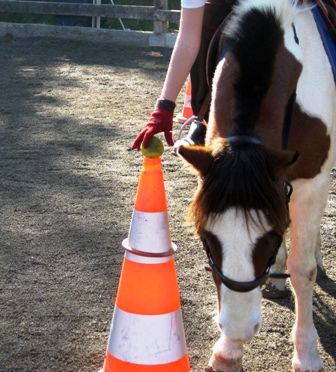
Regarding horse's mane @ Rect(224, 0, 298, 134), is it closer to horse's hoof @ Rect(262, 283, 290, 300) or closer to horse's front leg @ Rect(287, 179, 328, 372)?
horse's front leg @ Rect(287, 179, 328, 372)

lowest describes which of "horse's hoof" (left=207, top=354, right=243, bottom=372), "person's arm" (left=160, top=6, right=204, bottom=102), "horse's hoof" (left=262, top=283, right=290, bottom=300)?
"horse's hoof" (left=262, top=283, right=290, bottom=300)

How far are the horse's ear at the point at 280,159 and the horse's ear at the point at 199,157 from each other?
0.21 m

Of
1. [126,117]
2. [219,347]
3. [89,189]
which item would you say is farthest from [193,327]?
[126,117]

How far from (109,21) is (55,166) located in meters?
8.73

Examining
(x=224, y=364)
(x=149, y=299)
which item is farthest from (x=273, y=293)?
(x=149, y=299)

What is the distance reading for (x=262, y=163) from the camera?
8.79ft

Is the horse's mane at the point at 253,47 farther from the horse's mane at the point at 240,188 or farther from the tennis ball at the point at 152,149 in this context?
the tennis ball at the point at 152,149

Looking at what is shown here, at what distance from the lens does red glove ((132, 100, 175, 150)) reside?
10.3ft

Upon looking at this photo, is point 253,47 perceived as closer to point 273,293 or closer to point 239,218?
point 239,218

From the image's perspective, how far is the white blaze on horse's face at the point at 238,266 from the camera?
2648mm

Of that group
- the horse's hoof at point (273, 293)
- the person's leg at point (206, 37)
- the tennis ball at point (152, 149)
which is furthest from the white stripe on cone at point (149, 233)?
the horse's hoof at point (273, 293)

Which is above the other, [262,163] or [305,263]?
[262,163]

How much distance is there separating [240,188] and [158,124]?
67 centimetres

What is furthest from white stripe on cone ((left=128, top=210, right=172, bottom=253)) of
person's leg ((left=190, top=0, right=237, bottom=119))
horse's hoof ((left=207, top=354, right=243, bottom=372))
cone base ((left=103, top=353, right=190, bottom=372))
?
person's leg ((left=190, top=0, right=237, bottom=119))
